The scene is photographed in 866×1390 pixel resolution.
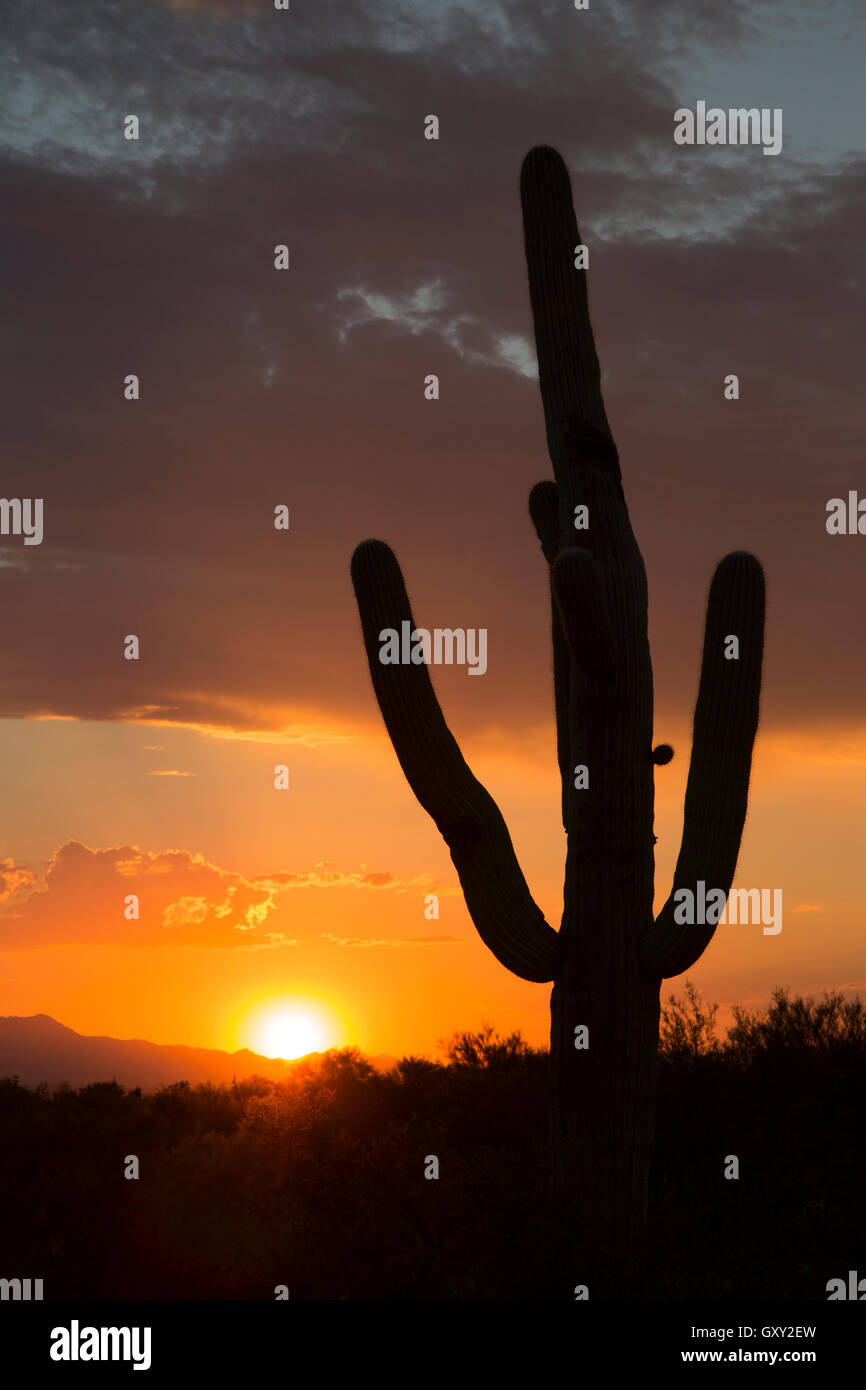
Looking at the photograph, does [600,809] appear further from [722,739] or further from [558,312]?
[558,312]

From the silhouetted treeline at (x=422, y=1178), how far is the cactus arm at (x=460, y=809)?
1477 millimetres

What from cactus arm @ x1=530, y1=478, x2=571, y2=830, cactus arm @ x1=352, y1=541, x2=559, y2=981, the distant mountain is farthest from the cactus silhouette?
the distant mountain

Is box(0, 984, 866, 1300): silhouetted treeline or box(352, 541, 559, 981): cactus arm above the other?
box(352, 541, 559, 981): cactus arm

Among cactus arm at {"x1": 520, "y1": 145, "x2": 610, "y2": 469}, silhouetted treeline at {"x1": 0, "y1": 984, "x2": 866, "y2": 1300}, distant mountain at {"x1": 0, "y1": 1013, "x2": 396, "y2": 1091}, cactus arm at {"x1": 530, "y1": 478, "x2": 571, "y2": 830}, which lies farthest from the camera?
distant mountain at {"x1": 0, "y1": 1013, "x2": 396, "y2": 1091}

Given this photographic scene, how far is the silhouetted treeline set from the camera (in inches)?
309

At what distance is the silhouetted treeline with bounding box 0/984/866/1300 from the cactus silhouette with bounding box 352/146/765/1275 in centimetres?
65

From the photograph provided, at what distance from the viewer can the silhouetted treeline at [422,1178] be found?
25.7 feet

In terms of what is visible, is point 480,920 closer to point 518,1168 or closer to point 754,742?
point 518,1168

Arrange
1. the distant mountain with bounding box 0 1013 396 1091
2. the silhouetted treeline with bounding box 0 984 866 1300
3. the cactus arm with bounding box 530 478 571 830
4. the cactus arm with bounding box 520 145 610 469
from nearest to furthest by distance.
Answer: the silhouetted treeline with bounding box 0 984 866 1300
the cactus arm with bounding box 520 145 610 469
the cactus arm with bounding box 530 478 571 830
the distant mountain with bounding box 0 1013 396 1091

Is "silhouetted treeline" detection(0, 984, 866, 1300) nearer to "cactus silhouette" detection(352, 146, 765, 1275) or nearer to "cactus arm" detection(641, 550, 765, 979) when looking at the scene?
"cactus silhouette" detection(352, 146, 765, 1275)

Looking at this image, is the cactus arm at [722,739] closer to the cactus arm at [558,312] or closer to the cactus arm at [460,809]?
the cactus arm at [460,809]

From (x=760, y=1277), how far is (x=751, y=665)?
4.98 metres

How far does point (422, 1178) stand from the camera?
835 cm

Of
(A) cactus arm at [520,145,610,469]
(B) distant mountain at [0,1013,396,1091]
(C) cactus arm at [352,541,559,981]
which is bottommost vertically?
(B) distant mountain at [0,1013,396,1091]
